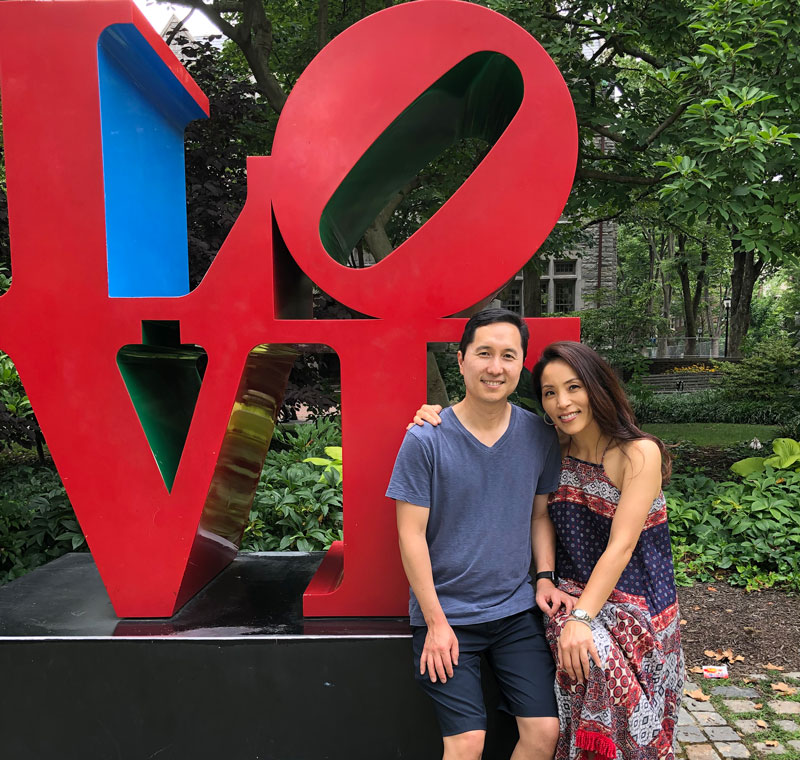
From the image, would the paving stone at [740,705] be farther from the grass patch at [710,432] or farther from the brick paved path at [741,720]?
the grass patch at [710,432]

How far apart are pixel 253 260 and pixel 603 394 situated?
142 centimetres

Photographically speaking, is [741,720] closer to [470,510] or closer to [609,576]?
[609,576]

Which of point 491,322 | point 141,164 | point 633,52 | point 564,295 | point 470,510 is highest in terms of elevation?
point 633,52

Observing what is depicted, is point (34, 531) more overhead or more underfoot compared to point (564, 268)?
more underfoot

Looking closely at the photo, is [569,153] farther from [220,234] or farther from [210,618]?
[220,234]

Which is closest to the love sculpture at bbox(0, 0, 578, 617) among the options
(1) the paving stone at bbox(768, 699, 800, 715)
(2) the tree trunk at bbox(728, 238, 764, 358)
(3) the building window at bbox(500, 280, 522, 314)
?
(1) the paving stone at bbox(768, 699, 800, 715)

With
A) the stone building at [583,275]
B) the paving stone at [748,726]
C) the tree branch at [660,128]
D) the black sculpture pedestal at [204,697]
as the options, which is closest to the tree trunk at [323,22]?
the tree branch at [660,128]

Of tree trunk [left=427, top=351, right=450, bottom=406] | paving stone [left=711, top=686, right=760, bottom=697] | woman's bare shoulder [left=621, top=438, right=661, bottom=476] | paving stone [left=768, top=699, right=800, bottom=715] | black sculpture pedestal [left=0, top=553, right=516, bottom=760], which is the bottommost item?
paving stone [left=711, top=686, right=760, bottom=697]

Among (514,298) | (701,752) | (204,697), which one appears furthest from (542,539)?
(514,298)

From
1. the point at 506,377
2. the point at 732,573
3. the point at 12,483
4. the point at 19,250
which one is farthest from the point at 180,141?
the point at 732,573

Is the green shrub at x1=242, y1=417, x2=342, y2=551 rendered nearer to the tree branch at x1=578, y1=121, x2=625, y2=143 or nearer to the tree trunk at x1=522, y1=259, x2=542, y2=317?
the tree branch at x1=578, y1=121, x2=625, y2=143

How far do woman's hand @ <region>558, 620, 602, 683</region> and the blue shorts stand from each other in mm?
142

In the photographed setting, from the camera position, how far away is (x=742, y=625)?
4.34m

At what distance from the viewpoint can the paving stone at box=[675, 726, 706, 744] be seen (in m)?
3.12
